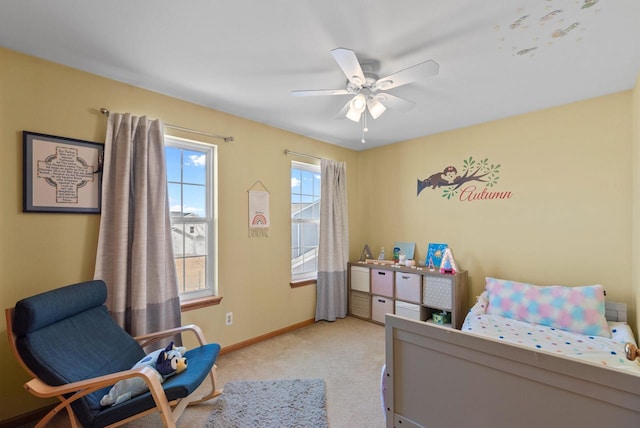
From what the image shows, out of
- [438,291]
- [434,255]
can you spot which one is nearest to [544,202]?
[434,255]

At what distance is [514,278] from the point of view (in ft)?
9.95

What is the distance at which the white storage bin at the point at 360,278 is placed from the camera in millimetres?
3934

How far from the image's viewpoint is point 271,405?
2.10m

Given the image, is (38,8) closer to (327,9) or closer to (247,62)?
(247,62)

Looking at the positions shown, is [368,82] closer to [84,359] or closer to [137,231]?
[137,231]

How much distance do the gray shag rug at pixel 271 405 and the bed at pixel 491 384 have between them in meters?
0.83

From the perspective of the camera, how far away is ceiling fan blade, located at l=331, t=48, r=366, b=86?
61.9 inches

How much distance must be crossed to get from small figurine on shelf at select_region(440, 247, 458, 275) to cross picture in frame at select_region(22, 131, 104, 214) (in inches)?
134

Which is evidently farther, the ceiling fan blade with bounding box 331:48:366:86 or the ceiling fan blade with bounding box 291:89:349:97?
the ceiling fan blade with bounding box 291:89:349:97

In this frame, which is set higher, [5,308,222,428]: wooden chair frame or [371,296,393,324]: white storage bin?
[5,308,222,428]: wooden chair frame

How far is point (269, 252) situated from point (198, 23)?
2314 millimetres

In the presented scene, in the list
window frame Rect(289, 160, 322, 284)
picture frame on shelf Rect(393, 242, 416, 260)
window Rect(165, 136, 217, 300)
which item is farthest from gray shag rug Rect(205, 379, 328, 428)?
picture frame on shelf Rect(393, 242, 416, 260)

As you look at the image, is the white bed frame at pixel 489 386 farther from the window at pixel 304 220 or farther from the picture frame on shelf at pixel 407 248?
the picture frame on shelf at pixel 407 248

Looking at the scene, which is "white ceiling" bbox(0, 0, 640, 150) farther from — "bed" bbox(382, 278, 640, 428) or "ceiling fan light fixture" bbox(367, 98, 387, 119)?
"bed" bbox(382, 278, 640, 428)
